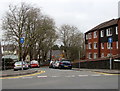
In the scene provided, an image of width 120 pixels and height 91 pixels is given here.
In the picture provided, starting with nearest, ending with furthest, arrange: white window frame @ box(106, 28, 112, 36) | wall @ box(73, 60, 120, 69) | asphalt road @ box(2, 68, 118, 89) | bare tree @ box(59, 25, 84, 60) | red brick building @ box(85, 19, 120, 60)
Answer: asphalt road @ box(2, 68, 118, 89) → wall @ box(73, 60, 120, 69) → red brick building @ box(85, 19, 120, 60) → white window frame @ box(106, 28, 112, 36) → bare tree @ box(59, 25, 84, 60)

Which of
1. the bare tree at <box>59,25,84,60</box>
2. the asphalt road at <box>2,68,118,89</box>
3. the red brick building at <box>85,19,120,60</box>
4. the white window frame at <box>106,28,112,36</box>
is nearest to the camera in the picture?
the asphalt road at <box>2,68,118,89</box>

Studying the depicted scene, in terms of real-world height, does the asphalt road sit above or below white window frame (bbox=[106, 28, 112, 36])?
below

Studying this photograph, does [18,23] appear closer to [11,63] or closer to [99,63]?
[11,63]

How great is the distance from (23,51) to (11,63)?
50.5ft

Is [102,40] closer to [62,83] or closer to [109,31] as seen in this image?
[109,31]

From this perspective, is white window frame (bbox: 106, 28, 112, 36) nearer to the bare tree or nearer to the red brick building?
the red brick building

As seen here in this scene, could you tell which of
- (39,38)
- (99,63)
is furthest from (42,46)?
(99,63)

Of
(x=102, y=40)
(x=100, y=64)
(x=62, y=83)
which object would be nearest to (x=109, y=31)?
(x=102, y=40)

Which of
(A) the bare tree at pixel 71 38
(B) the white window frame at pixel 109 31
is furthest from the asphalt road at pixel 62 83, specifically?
(A) the bare tree at pixel 71 38

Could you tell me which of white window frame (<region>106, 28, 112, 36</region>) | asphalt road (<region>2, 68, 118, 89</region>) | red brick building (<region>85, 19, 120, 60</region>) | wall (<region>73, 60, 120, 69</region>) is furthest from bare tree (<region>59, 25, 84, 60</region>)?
asphalt road (<region>2, 68, 118, 89</region>)

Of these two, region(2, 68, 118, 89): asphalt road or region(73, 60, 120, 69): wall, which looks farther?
region(73, 60, 120, 69): wall

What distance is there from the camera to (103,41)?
54.4 metres

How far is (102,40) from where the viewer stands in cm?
5475

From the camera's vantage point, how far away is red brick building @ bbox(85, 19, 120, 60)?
161 ft
